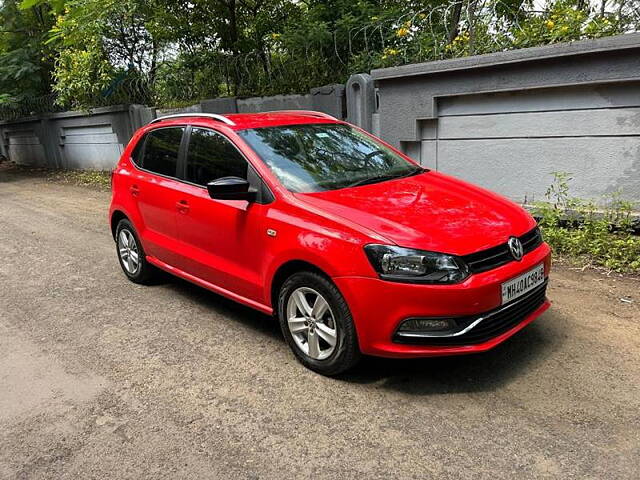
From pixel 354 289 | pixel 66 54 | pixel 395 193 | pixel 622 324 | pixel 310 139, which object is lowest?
pixel 622 324

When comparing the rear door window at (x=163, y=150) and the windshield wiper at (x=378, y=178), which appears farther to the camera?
the rear door window at (x=163, y=150)

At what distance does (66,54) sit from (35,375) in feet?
39.3

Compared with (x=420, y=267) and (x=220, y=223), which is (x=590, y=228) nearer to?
(x=420, y=267)

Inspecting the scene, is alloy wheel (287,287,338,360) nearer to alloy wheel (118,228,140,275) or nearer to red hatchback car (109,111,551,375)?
red hatchback car (109,111,551,375)

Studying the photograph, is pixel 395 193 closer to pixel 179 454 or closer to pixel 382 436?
pixel 382 436

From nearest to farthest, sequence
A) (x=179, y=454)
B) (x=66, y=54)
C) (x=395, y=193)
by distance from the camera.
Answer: (x=179, y=454), (x=395, y=193), (x=66, y=54)

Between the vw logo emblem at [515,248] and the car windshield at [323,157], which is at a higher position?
the car windshield at [323,157]

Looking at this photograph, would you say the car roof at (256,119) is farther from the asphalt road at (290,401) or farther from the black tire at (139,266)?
the asphalt road at (290,401)

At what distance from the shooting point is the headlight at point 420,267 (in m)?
2.98

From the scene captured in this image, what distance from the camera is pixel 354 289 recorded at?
10.1 ft

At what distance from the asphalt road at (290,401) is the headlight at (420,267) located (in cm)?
74

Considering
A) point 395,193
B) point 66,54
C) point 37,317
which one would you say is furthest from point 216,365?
point 66,54

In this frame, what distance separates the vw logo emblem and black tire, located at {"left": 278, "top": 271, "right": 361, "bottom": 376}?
41.6 inches

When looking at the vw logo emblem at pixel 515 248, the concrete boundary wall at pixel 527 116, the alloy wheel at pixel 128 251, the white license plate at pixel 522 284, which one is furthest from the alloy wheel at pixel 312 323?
the concrete boundary wall at pixel 527 116
